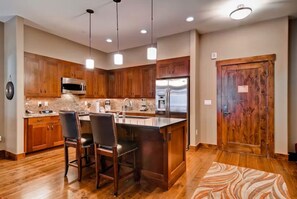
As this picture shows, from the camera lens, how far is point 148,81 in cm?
549

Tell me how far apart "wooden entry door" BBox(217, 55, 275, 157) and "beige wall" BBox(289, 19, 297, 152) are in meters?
0.40

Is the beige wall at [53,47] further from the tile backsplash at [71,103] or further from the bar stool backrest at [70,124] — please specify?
the bar stool backrest at [70,124]

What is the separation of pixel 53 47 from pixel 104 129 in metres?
3.71

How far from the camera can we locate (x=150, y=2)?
308cm

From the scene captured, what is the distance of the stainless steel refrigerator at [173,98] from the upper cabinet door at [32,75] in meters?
3.11

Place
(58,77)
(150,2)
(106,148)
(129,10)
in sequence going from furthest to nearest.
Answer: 1. (58,77)
2. (129,10)
3. (150,2)
4. (106,148)

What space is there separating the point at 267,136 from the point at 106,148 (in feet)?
11.5

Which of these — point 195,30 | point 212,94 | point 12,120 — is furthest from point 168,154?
point 12,120

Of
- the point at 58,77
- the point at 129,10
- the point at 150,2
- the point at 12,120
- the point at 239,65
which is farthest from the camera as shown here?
the point at 58,77

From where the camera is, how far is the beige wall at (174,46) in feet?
14.6

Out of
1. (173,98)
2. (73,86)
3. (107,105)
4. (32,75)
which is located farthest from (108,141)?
(107,105)

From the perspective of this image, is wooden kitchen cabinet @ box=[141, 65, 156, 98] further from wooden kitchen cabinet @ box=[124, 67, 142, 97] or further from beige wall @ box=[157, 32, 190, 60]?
beige wall @ box=[157, 32, 190, 60]

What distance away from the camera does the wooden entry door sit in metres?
3.75

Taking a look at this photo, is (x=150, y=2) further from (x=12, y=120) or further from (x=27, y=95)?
(x=12, y=120)
